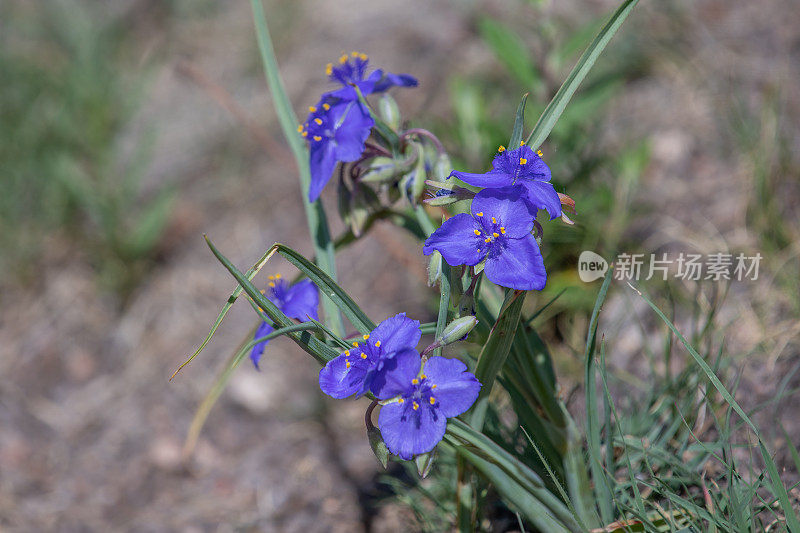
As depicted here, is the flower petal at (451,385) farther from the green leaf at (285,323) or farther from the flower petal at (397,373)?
the green leaf at (285,323)

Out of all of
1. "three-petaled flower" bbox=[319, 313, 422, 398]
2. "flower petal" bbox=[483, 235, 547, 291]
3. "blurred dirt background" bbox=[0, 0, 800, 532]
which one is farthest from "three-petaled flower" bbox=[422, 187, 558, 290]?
"blurred dirt background" bbox=[0, 0, 800, 532]

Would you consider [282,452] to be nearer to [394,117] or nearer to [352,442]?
[352,442]

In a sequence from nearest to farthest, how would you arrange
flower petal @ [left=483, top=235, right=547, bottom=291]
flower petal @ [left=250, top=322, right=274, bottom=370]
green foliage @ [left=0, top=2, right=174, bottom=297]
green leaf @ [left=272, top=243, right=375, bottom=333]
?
flower petal @ [left=483, top=235, right=547, bottom=291]
green leaf @ [left=272, top=243, right=375, bottom=333]
flower petal @ [left=250, top=322, right=274, bottom=370]
green foliage @ [left=0, top=2, right=174, bottom=297]

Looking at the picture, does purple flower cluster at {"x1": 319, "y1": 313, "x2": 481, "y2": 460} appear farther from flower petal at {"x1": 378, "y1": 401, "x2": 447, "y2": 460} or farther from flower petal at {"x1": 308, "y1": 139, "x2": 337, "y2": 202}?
flower petal at {"x1": 308, "y1": 139, "x2": 337, "y2": 202}

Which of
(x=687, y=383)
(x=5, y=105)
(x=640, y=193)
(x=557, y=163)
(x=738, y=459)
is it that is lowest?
(x=738, y=459)

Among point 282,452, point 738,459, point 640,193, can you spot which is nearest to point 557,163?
point 640,193

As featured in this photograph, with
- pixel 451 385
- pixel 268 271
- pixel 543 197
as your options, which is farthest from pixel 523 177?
pixel 268 271
